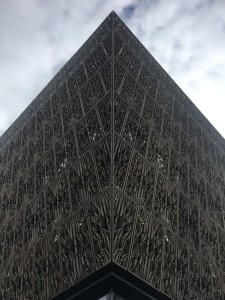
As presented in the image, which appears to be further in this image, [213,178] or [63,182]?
[213,178]

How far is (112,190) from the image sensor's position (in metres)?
17.4

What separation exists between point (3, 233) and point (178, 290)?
1069cm

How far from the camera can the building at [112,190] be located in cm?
1731

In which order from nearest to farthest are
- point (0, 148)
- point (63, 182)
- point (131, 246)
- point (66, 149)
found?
point (131, 246)
point (63, 182)
point (66, 149)
point (0, 148)

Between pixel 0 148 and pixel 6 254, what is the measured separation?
1213 centimetres

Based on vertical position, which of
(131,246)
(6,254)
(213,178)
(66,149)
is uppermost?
(213,178)

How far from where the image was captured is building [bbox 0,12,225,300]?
56.8 ft

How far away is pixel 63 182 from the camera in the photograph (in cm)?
2114

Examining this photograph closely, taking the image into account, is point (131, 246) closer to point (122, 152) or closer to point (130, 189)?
point (130, 189)

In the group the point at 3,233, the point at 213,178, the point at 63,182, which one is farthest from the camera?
the point at 213,178

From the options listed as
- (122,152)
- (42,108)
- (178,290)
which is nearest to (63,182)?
(122,152)

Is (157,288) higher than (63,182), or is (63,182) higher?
(63,182)

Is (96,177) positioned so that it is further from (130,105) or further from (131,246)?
(130,105)

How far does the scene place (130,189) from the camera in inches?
722
